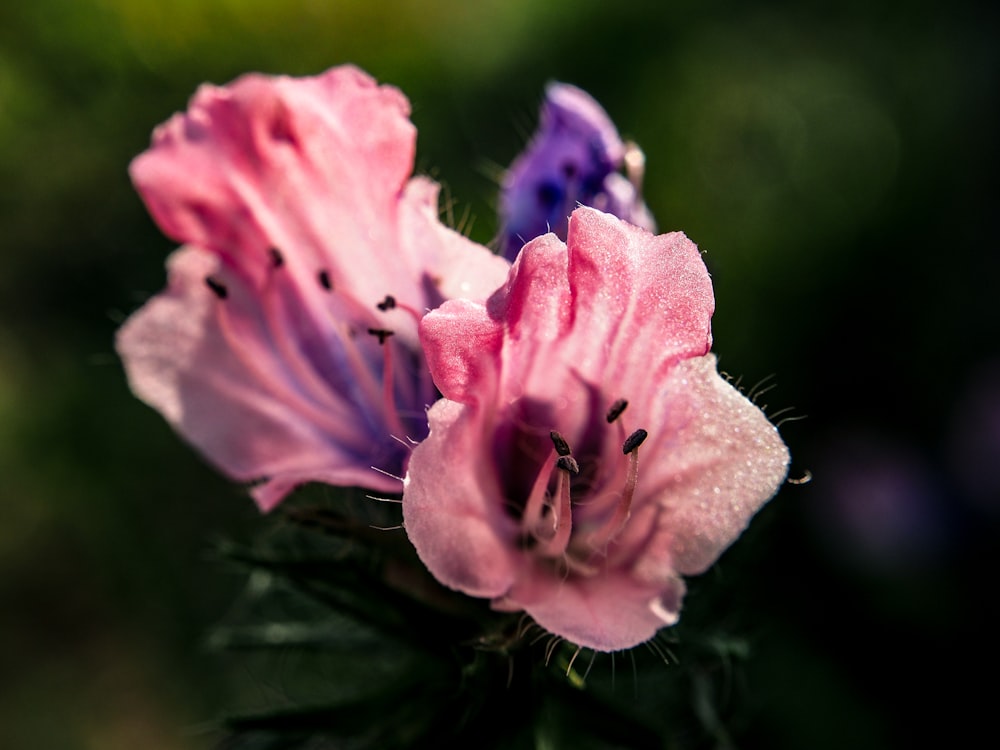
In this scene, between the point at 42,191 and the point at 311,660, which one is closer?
the point at 311,660

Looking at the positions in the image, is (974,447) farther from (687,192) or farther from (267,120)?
(267,120)

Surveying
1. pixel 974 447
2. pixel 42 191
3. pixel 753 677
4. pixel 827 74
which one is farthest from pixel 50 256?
pixel 974 447

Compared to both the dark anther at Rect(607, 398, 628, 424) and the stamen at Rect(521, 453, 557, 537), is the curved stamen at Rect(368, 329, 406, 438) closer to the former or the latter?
the stamen at Rect(521, 453, 557, 537)

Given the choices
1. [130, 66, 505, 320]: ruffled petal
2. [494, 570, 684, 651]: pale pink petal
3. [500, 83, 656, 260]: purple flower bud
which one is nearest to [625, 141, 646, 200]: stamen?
[500, 83, 656, 260]: purple flower bud

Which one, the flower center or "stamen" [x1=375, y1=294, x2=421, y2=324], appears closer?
the flower center

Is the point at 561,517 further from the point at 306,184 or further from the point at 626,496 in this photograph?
the point at 306,184

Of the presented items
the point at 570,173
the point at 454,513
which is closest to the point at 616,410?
the point at 454,513
